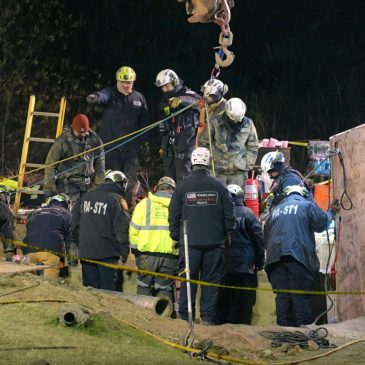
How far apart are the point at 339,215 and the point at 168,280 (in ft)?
7.97

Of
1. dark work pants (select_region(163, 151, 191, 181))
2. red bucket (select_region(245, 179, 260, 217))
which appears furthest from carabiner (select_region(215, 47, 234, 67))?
dark work pants (select_region(163, 151, 191, 181))

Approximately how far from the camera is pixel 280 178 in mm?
16438

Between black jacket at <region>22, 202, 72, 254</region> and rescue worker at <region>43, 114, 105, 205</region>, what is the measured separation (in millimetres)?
1766

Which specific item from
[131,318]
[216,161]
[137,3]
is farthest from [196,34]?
[131,318]

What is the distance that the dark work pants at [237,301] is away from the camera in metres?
16.3

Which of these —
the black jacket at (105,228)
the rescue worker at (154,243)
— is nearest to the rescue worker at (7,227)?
the black jacket at (105,228)

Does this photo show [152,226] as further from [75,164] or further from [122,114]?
[122,114]

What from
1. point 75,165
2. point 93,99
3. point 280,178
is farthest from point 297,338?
point 93,99

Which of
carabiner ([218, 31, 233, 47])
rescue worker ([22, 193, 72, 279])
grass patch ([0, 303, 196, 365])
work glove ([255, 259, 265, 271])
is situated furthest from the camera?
rescue worker ([22, 193, 72, 279])

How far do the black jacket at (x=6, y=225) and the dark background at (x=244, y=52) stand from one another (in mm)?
13998

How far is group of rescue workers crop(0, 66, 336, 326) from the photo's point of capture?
15.2 m

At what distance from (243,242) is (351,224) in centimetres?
151

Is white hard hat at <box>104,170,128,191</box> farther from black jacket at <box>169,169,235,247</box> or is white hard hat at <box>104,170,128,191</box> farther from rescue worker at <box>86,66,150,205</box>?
rescue worker at <box>86,66,150,205</box>

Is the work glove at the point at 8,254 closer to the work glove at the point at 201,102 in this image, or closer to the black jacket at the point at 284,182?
the work glove at the point at 201,102
